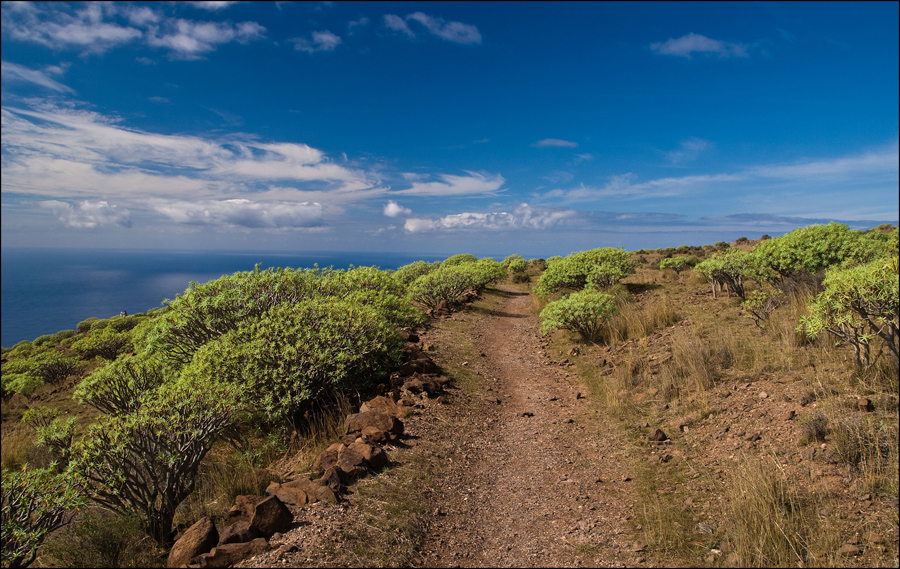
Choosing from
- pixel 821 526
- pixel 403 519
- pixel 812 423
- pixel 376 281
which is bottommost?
pixel 403 519

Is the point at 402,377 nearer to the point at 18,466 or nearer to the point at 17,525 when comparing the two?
the point at 17,525

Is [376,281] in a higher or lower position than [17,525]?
higher

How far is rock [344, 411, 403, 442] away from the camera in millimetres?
6457

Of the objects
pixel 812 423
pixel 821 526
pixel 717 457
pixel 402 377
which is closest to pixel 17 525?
pixel 402 377

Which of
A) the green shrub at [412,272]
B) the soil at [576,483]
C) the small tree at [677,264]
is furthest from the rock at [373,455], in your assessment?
the small tree at [677,264]

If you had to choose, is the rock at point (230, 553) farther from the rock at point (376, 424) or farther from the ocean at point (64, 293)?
the ocean at point (64, 293)

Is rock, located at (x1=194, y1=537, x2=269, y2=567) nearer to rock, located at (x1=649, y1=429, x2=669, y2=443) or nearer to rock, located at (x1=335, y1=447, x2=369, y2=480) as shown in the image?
rock, located at (x1=335, y1=447, x2=369, y2=480)

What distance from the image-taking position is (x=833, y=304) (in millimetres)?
5750

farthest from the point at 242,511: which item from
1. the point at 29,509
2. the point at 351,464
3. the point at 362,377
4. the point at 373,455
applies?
the point at 362,377

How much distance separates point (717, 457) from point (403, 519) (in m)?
4.33

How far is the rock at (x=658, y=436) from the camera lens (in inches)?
249

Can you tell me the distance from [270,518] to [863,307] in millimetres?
7981

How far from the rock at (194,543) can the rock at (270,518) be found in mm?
386

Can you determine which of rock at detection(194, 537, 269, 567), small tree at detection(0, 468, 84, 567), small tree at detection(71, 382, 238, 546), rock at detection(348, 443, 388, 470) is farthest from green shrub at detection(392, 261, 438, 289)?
rock at detection(194, 537, 269, 567)
